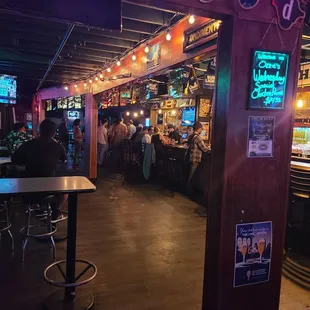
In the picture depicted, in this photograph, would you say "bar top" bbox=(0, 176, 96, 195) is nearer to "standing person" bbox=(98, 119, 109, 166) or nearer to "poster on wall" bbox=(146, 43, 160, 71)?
"poster on wall" bbox=(146, 43, 160, 71)

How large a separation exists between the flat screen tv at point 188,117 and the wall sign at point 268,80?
8654mm

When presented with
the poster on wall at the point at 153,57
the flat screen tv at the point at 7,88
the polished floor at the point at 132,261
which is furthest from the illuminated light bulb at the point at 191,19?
the flat screen tv at the point at 7,88

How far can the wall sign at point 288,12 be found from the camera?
2268 millimetres

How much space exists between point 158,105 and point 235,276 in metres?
11.7

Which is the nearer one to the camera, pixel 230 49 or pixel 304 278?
pixel 230 49

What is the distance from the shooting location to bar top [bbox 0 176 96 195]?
97.5 inches

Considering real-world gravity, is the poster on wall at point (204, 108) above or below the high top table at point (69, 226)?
above

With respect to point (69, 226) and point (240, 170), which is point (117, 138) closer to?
point (69, 226)

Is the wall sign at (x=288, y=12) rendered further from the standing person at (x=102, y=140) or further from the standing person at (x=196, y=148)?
the standing person at (x=102, y=140)

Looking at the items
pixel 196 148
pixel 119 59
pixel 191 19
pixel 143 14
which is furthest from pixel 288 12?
pixel 119 59

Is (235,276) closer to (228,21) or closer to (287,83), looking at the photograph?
(287,83)

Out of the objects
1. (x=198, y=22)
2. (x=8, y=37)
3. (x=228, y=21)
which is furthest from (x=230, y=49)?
(x=8, y=37)

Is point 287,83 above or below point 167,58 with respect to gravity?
below

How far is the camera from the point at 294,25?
2.33m
